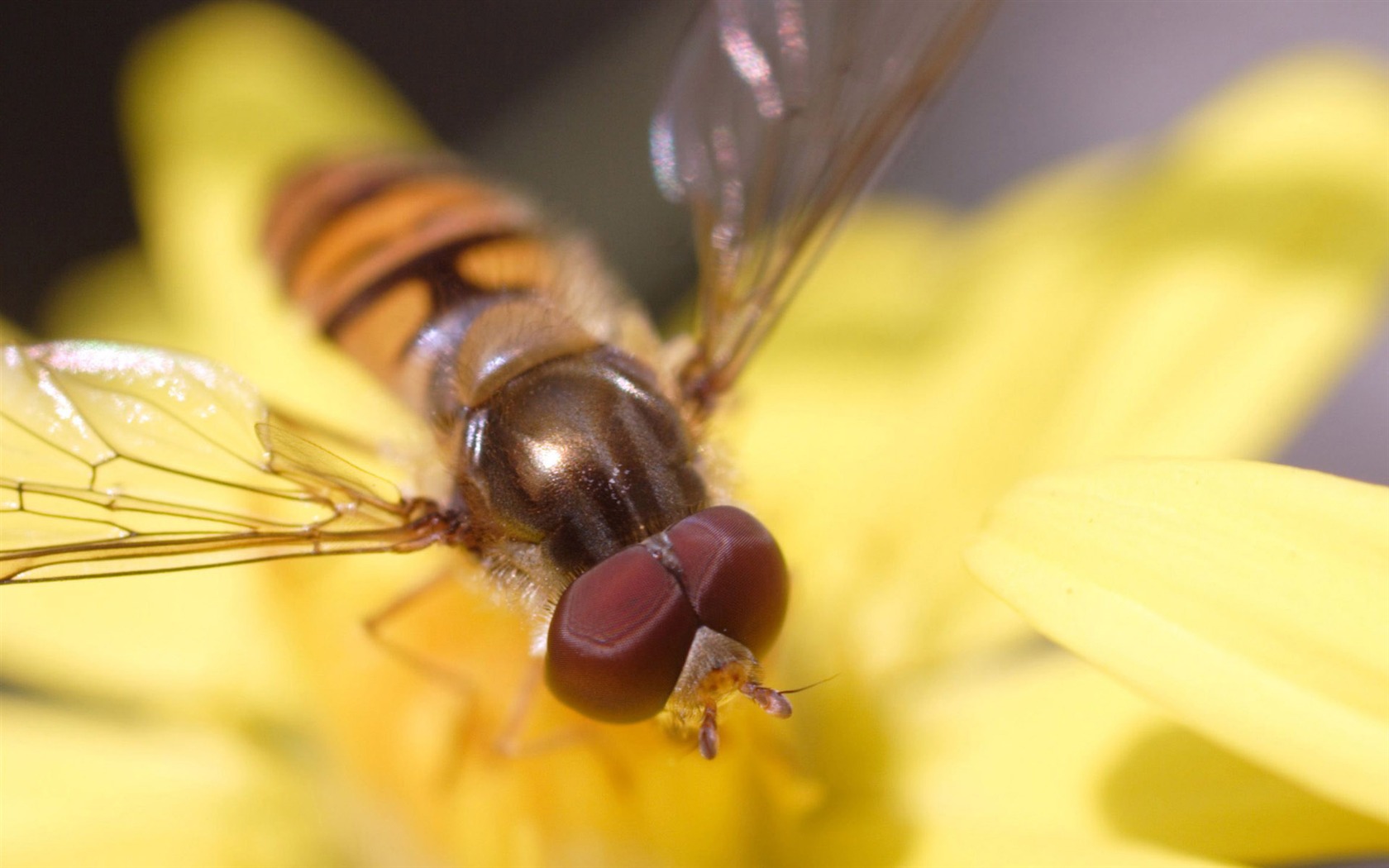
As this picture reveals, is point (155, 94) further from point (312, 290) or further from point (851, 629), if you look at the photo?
point (851, 629)

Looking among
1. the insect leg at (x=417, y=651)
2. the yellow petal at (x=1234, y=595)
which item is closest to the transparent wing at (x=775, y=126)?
the insect leg at (x=417, y=651)

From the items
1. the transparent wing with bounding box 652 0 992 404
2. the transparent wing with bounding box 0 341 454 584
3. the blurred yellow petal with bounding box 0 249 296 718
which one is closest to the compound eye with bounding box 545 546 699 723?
the transparent wing with bounding box 0 341 454 584

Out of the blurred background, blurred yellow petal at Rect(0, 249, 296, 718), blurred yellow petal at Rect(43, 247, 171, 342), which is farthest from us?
the blurred background

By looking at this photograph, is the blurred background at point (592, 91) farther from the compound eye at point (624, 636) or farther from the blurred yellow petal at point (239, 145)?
the compound eye at point (624, 636)

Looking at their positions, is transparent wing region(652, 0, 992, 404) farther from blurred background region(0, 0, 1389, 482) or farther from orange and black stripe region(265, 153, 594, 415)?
blurred background region(0, 0, 1389, 482)

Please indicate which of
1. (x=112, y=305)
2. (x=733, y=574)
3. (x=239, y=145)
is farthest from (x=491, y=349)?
(x=112, y=305)

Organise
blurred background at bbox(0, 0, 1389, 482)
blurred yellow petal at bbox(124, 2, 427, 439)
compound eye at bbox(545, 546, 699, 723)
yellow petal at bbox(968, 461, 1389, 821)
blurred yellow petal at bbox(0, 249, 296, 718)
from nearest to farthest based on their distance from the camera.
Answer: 1. yellow petal at bbox(968, 461, 1389, 821)
2. compound eye at bbox(545, 546, 699, 723)
3. blurred yellow petal at bbox(0, 249, 296, 718)
4. blurred yellow petal at bbox(124, 2, 427, 439)
5. blurred background at bbox(0, 0, 1389, 482)

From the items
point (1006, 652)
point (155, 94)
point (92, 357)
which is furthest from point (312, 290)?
point (155, 94)
